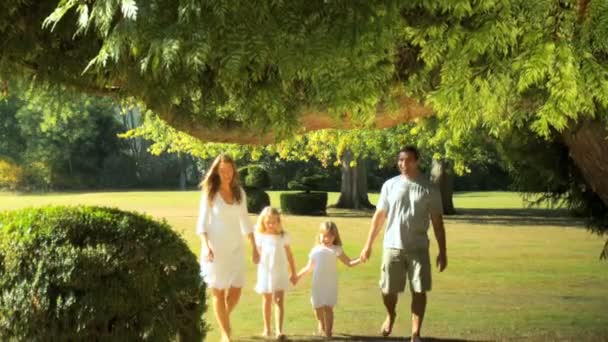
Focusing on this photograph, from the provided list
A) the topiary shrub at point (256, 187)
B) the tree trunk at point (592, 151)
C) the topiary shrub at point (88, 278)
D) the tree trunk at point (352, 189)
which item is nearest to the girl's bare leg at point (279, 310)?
the topiary shrub at point (88, 278)

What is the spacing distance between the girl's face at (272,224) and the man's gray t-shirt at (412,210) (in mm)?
1414

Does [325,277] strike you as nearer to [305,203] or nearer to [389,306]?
[389,306]

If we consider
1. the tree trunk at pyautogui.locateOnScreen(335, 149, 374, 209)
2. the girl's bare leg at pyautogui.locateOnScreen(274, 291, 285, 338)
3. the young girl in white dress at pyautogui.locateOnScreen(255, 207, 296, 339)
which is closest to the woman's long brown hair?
the young girl in white dress at pyautogui.locateOnScreen(255, 207, 296, 339)

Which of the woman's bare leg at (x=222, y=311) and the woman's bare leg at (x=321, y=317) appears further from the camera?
the woman's bare leg at (x=321, y=317)

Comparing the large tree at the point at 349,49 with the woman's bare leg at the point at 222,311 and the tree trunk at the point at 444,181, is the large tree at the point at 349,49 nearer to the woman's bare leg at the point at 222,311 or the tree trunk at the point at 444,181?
the woman's bare leg at the point at 222,311

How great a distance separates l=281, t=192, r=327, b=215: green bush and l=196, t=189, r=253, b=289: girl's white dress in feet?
109

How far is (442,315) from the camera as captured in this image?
1357 cm

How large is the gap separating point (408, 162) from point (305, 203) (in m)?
33.0

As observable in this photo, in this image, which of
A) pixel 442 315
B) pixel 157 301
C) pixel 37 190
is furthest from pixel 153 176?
pixel 157 301

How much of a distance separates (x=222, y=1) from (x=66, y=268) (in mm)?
4143

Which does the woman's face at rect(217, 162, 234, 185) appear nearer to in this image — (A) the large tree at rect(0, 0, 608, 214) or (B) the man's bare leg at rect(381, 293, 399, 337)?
(B) the man's bare leg at rect(381, 293, 399, 337)

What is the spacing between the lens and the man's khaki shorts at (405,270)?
9672 mm

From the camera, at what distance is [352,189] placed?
49250mm

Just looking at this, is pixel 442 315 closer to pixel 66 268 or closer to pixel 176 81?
pixel 66 268
